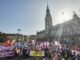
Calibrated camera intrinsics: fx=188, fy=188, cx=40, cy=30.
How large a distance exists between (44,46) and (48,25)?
272 feet

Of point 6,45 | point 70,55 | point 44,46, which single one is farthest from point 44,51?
point 6,45

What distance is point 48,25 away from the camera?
99.7 m

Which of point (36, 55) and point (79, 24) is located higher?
point (79, 24)

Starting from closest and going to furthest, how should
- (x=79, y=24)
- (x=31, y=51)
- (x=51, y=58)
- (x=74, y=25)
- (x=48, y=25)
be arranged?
(x=51, y=58) < (x=31, y=51) < (x=79, y=24) < (x=74, y=25) < (x=48, y=25)

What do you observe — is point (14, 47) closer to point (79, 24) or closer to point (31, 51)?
point (31, 51)

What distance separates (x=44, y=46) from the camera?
17.1 m

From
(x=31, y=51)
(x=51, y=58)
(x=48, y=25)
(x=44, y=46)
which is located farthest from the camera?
(x=48, y=25)

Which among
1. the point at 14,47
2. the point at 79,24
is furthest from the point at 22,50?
the point at 79,24

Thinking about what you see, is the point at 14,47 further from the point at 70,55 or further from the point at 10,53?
the point at 70,55

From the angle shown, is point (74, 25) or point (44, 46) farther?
point (74, 25)

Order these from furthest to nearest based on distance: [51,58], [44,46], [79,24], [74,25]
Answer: [74,25] → [79,24] → [44,46] → [51,58]

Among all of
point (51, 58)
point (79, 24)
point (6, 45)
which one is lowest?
point (51, 58)

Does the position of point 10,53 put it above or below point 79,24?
below

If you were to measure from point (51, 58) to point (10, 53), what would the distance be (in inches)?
133
